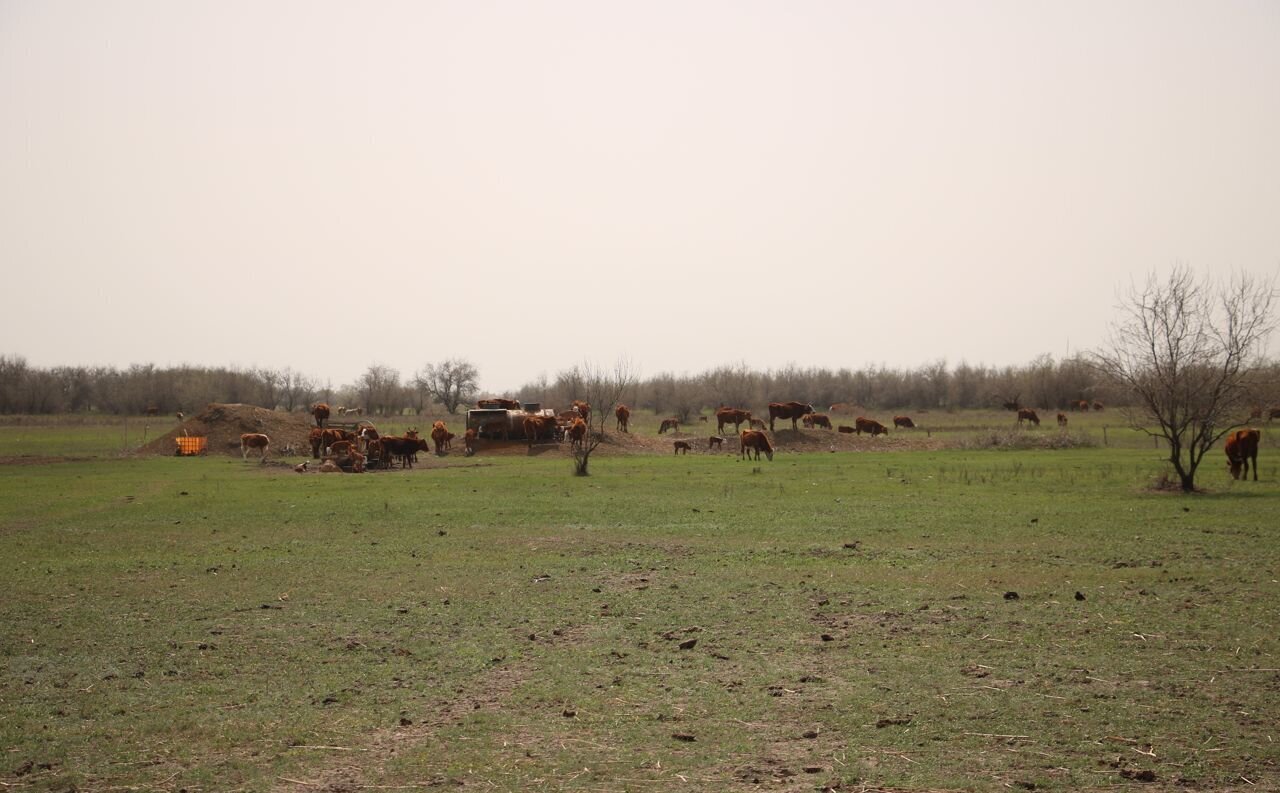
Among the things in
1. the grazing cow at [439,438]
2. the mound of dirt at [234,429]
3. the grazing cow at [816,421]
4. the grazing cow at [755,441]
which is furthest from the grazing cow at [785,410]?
the mound of dirt at [234,429]

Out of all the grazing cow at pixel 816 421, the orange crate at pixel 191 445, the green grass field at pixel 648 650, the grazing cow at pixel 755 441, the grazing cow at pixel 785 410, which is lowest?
the green grass field at pixel 648 650

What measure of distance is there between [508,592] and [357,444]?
29.6 m

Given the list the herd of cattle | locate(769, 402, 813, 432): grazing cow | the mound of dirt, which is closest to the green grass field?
the herd of cattle

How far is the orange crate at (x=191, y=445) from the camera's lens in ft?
146

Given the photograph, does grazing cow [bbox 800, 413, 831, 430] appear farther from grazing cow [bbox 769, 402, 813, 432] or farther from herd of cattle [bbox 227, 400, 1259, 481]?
grazing cow [bbox 769, 402, 813, 432]

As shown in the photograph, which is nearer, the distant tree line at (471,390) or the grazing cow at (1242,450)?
the grazing cow at (1242,450)

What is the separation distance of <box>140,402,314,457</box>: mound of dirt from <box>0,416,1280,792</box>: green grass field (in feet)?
83.4

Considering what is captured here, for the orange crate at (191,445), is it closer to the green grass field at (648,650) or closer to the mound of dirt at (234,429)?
the mound of dirt at (234,429)

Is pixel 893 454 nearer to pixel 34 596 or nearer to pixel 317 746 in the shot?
pixel 34 596

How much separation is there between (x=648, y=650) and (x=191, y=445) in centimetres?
4011

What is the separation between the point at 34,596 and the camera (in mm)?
13062

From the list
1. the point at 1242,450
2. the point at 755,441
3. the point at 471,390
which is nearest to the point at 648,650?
the point at 1242,450

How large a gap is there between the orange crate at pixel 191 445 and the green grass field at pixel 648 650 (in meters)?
24.0

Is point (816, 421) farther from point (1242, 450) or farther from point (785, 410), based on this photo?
point (1242, 450)
